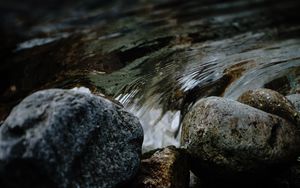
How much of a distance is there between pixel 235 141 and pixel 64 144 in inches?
70.0

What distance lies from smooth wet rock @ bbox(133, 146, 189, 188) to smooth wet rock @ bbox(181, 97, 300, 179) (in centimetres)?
21

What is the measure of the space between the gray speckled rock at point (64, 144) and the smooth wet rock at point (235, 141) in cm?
88

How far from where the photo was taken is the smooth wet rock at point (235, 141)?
3961 mm

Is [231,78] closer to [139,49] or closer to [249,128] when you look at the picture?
[139,49]

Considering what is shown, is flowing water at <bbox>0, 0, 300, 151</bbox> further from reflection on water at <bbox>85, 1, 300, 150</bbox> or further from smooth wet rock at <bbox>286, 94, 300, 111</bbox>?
smooth wet rock at <bbox>286, 94, 300, 111</bbox>

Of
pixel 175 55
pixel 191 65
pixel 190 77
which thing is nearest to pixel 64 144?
pixel 190 77

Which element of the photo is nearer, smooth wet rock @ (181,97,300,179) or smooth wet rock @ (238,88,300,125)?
smooth wet rock @ (181,97,300,179)

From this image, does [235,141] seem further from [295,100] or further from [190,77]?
[190,77]

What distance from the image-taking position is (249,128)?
401cm

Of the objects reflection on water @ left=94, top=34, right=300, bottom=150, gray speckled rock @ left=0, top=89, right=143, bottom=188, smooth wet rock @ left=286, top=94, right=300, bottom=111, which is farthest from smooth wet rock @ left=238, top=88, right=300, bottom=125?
gray speckled rock @ left=0, top=89, right=143, bottom=188

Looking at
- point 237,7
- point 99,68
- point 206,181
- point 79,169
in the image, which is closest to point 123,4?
point 237,7

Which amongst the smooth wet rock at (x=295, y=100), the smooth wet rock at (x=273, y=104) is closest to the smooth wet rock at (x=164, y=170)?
the smooth wet rock at (x=273, y=104)

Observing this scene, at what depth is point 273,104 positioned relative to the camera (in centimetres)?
463

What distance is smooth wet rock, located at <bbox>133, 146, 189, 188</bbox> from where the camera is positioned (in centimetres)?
369
